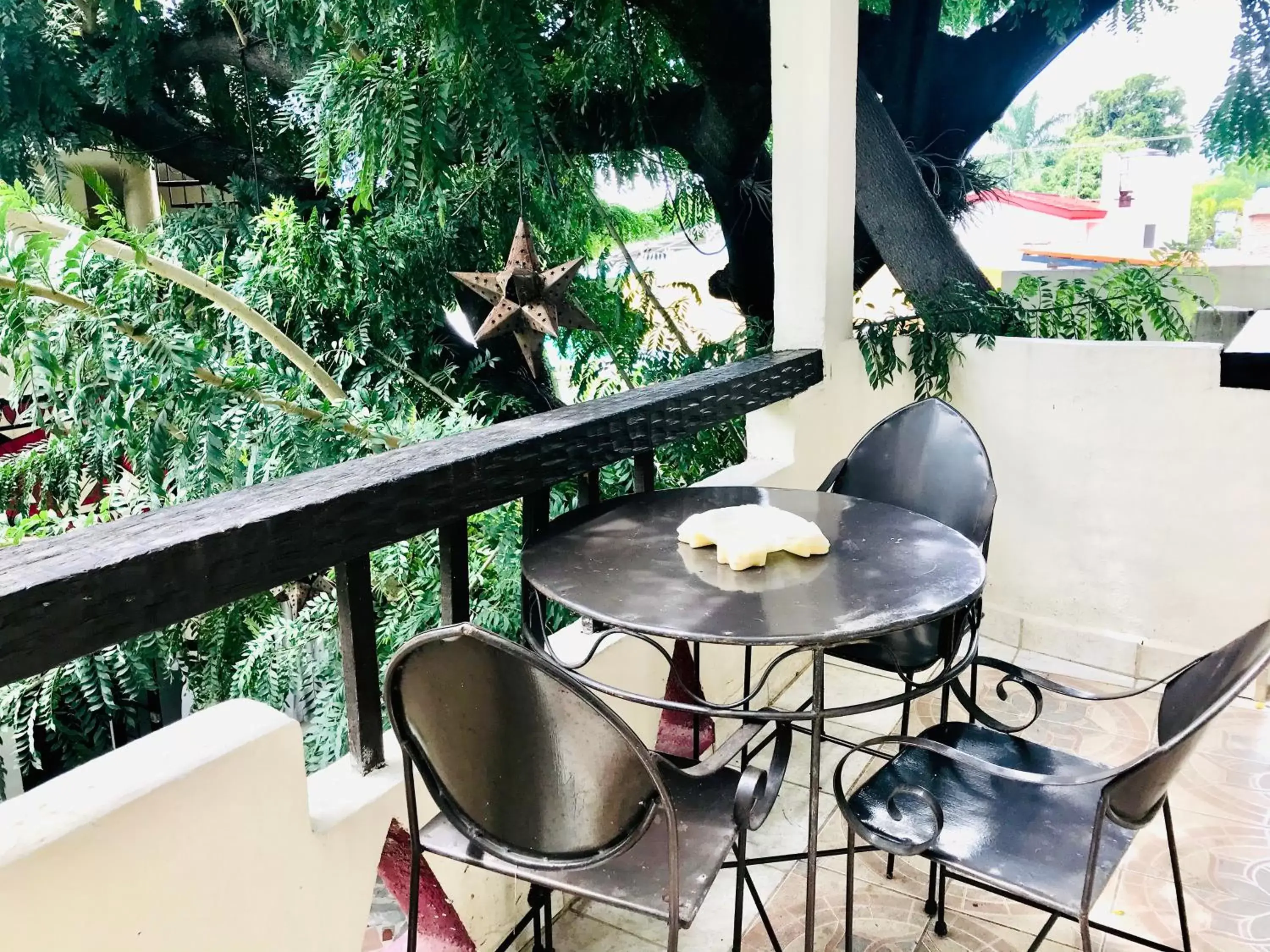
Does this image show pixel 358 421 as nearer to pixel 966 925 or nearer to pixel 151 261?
pixel 151 261

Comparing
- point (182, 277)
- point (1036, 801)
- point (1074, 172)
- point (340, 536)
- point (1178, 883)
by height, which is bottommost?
point (1178, 883)

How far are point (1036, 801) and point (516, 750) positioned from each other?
34.3 inches

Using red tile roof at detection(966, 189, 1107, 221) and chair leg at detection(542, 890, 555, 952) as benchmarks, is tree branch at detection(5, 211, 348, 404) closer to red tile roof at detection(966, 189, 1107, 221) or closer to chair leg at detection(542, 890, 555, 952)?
chair leg at detection(542, 890, 555, 952)

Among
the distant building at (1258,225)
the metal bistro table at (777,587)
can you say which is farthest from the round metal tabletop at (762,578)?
the distant building at (1258,225)

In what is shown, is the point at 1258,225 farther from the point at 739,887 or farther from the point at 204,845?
the point at 204,845

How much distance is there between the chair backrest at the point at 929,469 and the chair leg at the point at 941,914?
714mm

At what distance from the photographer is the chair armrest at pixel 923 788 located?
1188mm

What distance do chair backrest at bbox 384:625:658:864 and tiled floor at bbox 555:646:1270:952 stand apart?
789mm

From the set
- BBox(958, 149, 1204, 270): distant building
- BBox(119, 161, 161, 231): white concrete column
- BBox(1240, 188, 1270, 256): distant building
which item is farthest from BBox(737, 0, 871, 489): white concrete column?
BBox(119, 161, 161, 231): white concrete column

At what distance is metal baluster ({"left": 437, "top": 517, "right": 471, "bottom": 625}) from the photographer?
5.47 ft

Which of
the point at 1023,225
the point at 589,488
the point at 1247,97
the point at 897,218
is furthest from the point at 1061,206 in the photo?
the point at 589,488

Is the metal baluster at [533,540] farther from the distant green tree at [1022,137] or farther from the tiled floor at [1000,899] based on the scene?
the distant green tree at [1022,137]

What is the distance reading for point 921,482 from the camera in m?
2.22

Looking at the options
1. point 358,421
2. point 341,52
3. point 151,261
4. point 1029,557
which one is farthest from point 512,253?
point 1029,557
